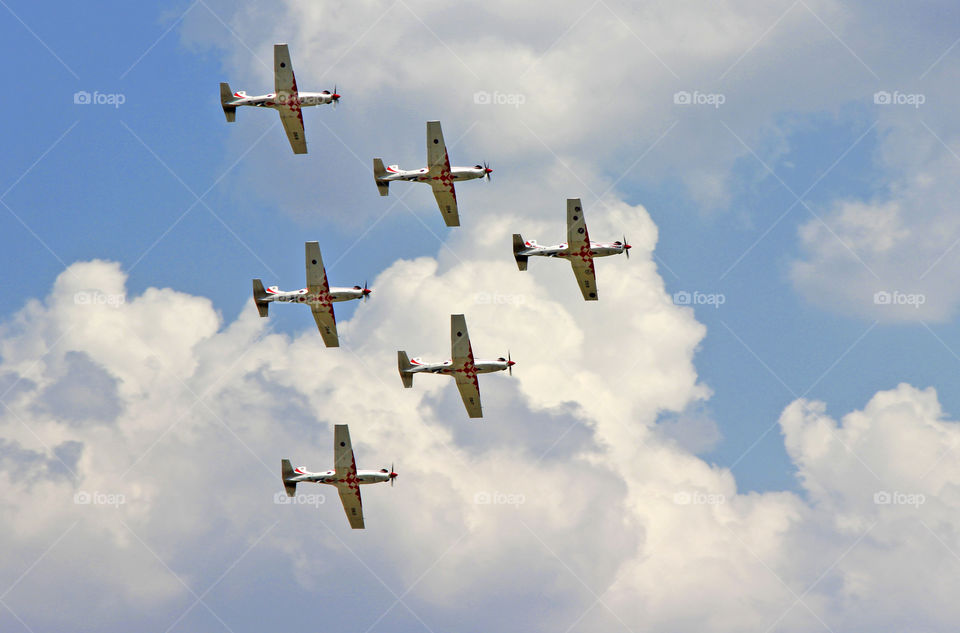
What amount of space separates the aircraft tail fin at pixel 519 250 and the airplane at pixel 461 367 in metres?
7.86

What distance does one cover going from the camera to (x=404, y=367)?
595 feet

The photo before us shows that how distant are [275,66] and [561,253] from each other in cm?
3015

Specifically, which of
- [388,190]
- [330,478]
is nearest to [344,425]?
[330,478]

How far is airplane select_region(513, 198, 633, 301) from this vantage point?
7052 inches

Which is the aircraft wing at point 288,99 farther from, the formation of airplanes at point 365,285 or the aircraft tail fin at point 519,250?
the aircraft tail fin at point 519,250

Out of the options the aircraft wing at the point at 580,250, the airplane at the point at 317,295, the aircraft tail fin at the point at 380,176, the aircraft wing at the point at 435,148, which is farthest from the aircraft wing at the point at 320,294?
the aircraft wing at the point at 580,250

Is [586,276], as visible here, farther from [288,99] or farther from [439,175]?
[288,99]

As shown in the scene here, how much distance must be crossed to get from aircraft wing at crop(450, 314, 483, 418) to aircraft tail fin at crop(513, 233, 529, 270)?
7857 millimetres

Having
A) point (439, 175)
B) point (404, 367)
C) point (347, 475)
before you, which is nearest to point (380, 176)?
point (439, 175)

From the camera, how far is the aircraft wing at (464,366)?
179 m

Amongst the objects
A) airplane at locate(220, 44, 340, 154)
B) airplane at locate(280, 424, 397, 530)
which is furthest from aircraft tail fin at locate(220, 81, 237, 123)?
airplane at locate(280, 424, 397, 530)

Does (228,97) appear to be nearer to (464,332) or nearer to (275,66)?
(275,66)

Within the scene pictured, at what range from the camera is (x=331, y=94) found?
17988 centimetres

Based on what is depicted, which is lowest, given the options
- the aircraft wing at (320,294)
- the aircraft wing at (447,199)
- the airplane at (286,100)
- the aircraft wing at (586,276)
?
the aircraft wing at (320,294)
